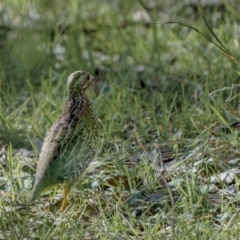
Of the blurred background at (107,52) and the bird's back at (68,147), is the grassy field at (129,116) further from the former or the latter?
the bird's back at (68,147)

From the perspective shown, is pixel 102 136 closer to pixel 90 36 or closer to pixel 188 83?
pixel 188 83

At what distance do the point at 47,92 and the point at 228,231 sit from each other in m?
2.64

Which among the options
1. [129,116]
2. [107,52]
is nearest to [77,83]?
[129,116]

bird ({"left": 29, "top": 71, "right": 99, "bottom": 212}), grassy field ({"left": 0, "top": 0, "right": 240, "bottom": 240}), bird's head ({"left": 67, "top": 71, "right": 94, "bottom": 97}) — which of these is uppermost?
bird's head ({"left": 67, "top": 71, "right": 94, "bottom": 97})

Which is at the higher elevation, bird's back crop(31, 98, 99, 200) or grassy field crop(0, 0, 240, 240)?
bird's back crop(31, 98, 99, 200)

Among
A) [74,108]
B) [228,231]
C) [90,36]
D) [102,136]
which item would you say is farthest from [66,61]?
[228,231]

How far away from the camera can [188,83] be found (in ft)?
22.0

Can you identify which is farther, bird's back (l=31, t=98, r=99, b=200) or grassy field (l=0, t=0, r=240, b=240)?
bird's back (l=31, t=98, r=99, b=200)

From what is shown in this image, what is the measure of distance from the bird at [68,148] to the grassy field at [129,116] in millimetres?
188

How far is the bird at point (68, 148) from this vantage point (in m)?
4.77

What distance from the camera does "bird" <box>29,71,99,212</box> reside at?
4.77 metres

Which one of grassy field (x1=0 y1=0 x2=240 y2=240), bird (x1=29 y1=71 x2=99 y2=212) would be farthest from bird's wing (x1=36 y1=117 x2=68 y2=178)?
grassy field (x1=0 y1=0 x2=240 y2=240)

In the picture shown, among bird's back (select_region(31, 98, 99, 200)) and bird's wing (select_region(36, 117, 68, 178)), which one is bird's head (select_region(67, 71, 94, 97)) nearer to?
bird's back (select_region(31, 98, 99, 200))

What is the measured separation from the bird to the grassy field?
7.4 inches
